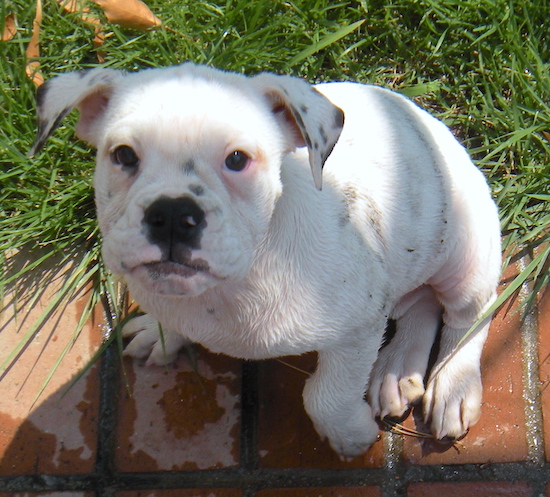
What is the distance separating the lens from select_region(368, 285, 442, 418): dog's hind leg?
2816mm

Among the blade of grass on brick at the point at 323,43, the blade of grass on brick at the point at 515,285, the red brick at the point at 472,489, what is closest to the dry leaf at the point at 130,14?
the blade of grass on brick at the point at 323,43

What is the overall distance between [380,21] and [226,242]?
78.2 inches

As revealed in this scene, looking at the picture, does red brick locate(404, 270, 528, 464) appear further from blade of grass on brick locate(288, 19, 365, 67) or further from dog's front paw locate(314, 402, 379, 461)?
blade of grass on brick locate(288, 19, 365, 67)

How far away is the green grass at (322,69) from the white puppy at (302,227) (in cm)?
56

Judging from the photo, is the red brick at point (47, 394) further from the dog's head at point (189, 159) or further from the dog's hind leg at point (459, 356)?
the dog's hind leg at point (459, 356)

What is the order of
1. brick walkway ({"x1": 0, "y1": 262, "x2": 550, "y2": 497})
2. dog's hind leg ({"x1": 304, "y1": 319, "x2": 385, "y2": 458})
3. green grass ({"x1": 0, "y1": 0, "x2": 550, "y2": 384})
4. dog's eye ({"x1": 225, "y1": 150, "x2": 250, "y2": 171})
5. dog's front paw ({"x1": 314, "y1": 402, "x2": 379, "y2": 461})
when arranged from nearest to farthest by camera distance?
dog's eye ({"x1": 225, "y1": 150, "x2": 250, "y2": 171})
dog's hind leg ({"x1": 304, "y1": 319, "x2": 385, "y2": 458})
dog's front paw ({"x1": 314, "y1": 402, "x2": 379, "y2": 461})
brick walkway ({"x1": 0, "y1": 262, "x2": 550, "y2": 497})
green grass ({"x1": 0, "y1": 0, "x2": 550, "y2": 384})

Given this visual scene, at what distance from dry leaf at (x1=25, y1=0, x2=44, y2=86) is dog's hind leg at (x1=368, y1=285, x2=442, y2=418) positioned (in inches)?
73.7

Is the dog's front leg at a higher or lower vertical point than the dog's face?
lower

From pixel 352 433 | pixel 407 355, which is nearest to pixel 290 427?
pixel 352 433

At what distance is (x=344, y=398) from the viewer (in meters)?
2.52

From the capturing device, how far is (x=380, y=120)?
2402 millimetres

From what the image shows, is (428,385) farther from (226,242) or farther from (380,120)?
(226,242)

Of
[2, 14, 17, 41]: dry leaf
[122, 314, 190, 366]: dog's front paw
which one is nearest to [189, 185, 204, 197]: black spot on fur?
[122, 314, 190, 366]: dog's front paw

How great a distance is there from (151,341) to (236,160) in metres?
1.30
